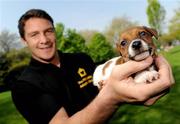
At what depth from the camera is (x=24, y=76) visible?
14.9 ft

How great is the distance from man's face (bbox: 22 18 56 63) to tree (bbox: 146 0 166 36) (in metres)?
73.9

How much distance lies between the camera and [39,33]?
4883mm

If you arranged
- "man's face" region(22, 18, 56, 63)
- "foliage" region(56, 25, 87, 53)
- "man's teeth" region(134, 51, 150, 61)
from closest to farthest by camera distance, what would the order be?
"man's teeth" region(134, 51, 150, 61)
"man's face" region(22, 18, 56, 63)
"foliage" region(56, 25, 87, 53)

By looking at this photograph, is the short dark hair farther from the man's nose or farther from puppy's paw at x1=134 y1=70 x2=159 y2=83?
puppy's paw at x1=134 y1=70 x2=159 y2=83

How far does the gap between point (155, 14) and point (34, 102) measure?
77121mm

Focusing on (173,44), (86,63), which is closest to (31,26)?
(86,63)

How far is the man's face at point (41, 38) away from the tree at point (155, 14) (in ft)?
243

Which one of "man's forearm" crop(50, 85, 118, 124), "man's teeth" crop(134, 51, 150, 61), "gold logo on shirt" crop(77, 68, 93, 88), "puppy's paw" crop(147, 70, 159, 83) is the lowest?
"gold logo on shirt" crop(77, 68, 93, 88)

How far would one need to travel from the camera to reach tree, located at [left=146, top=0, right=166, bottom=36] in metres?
78.2

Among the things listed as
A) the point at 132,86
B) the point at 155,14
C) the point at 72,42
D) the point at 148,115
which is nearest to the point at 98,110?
the point at 132,86

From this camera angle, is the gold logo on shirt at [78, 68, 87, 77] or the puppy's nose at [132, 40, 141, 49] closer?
the puppy's nose at [132, 40, 141, 49]

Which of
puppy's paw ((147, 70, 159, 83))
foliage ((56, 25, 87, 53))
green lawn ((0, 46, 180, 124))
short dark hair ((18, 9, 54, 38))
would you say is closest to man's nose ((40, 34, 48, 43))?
short dark hair ((18, 9, 54, 38))

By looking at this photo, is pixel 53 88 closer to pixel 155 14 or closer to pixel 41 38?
pixel 41 38

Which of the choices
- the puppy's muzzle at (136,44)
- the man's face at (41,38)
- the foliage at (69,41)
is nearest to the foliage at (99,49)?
the foliage at (69,41)
